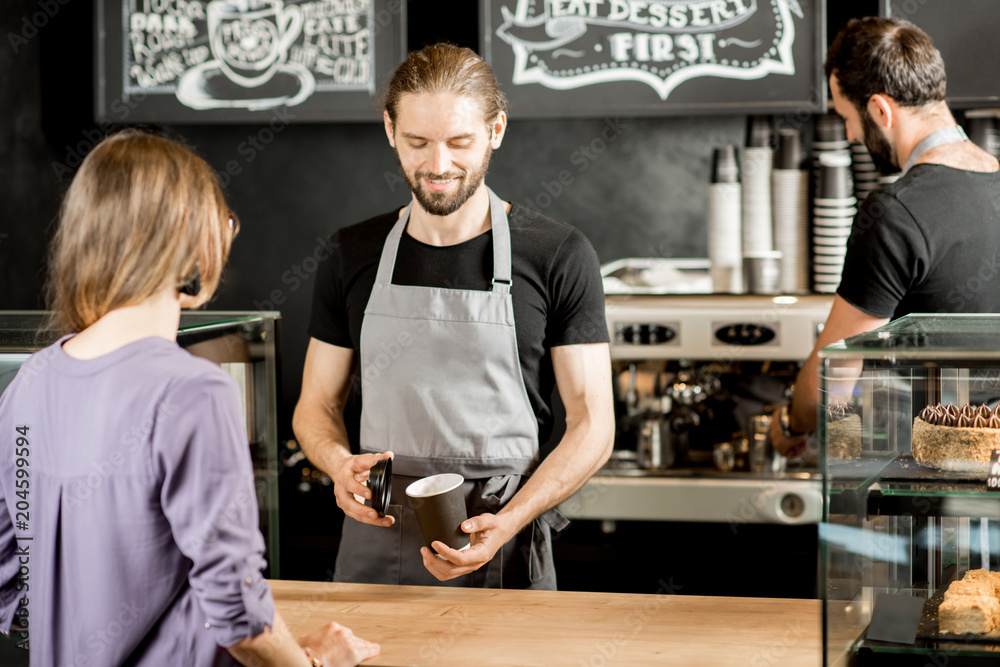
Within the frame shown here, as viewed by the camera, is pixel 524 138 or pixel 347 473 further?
pixel 524 138

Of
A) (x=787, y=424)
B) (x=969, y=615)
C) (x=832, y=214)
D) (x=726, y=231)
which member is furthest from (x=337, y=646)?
(x=832, y=214)

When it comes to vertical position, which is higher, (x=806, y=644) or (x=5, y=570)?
(x=5, y=570)

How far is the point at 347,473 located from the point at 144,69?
179 centimetres

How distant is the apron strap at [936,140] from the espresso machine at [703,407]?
2.54ft

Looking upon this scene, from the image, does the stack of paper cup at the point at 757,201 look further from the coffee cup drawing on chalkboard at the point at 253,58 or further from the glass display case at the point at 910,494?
the glass display case at the point at 910,494

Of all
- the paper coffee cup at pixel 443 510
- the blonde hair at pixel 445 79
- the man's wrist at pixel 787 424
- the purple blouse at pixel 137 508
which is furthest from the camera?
the man's wrist at pixel 787 424

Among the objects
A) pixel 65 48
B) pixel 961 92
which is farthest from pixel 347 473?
pixel 65 48

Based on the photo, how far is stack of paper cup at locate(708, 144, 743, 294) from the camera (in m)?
2.70

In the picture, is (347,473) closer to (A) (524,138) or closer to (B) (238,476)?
(B) (238,476)

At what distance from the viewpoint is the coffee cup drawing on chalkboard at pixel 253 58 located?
2.75 m

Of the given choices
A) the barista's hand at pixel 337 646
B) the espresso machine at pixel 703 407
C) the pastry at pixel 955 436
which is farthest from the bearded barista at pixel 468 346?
the espresso machine at pixel 703 407

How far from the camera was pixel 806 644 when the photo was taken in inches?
49.4

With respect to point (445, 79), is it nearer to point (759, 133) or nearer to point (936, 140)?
point (936, 140)

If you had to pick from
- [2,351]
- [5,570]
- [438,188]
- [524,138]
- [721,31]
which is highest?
[721,31]
